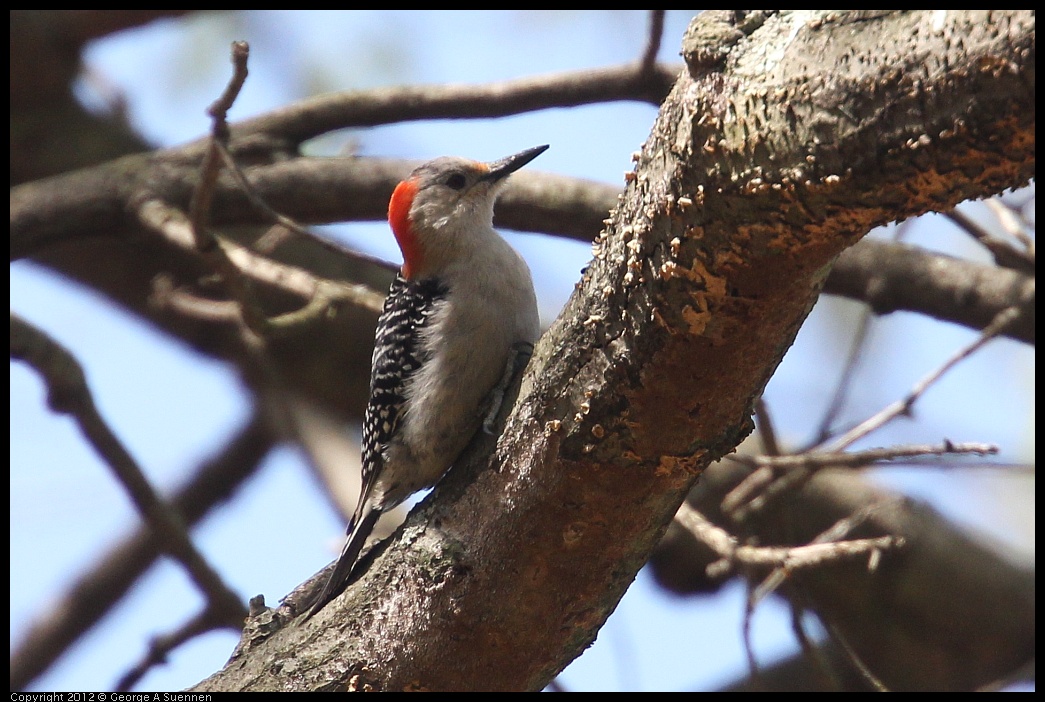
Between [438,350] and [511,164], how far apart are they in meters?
1.39

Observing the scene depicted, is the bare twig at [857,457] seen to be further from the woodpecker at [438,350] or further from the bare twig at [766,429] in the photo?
the woodpecker at [438,350]

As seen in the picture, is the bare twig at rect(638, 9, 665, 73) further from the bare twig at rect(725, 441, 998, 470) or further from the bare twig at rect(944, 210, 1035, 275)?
the bare twig at rect(725, 441, 998, 470)

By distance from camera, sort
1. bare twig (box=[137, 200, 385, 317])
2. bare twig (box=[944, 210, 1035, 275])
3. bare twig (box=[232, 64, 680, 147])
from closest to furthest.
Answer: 1. bare twig (box=[944, 210, 1035, 275])
2. bare twig (box=[137, 200, 385, 317])
3. bare twig (box=[232, 64, 680, 147])

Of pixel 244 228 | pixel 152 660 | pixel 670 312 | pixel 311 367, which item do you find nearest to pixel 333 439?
pixel 311 367

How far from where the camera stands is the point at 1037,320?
13.8 feet

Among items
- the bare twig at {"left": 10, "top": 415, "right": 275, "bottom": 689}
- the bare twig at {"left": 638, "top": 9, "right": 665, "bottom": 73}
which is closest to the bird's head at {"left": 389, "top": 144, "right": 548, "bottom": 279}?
the bare twig at {"left": 638, "top": 9, "right": 665, "bottom": 73}

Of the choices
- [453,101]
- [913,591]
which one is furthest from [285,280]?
[913,591]

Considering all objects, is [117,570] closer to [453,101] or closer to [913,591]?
[453,101]

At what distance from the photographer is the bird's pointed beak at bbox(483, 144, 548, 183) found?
5.08 m

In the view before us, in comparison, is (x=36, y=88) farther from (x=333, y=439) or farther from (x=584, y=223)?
(x=584, y=223)

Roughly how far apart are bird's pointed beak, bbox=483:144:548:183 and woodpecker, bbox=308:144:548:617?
11 mm

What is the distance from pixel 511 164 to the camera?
5.08 m

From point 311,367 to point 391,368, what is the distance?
277 centimetres

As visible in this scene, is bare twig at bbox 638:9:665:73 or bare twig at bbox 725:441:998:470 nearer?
bare twig at bbox 725:441:998:470
